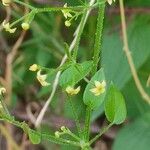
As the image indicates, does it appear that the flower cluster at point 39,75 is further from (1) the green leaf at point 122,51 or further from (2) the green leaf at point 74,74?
(1) the green leaf at point 122,51

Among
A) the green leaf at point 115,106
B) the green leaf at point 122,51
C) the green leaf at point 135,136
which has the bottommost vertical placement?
the green leaf at point 115,106

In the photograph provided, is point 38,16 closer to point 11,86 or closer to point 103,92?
point 11,86

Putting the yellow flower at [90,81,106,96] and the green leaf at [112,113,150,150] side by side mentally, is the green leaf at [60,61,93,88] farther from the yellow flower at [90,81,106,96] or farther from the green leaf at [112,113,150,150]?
the green leaf at [112,113,150,150]

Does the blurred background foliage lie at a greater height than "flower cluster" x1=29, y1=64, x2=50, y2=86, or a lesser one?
greater

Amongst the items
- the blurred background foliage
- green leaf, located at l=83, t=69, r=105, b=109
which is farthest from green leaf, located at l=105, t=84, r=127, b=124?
the blurred background foliage

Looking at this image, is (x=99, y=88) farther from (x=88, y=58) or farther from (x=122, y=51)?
(x=88, y=58)

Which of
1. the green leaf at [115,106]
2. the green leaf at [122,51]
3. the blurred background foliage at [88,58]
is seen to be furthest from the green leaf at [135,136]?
the green leaf at [115,106]

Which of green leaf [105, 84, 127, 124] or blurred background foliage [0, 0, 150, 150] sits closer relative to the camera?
green leaf [105, 84, 127, 124]
